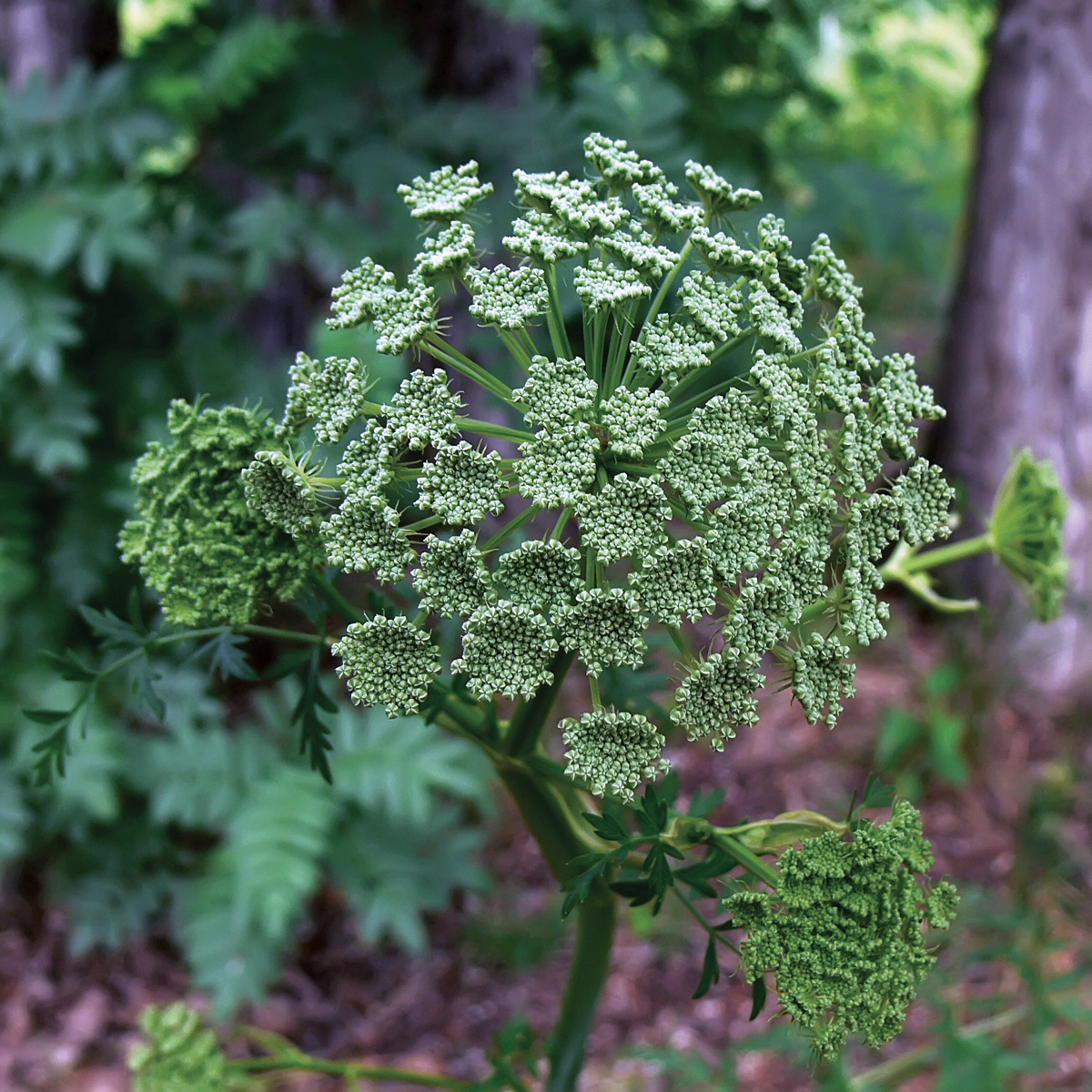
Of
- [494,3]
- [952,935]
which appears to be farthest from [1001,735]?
[494,3]

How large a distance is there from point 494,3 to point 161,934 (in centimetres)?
343

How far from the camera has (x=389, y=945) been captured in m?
3.60

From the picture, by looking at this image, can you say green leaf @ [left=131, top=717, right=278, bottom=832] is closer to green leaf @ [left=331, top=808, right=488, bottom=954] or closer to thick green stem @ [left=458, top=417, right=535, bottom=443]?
green leaf @ [left=331, top=808, right=488, bottom=954]

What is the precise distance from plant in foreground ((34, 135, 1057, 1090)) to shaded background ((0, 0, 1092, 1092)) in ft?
4.58

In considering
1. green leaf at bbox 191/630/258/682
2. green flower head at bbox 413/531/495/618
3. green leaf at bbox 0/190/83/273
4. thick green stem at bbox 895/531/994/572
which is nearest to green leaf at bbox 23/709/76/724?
green leaf at bbox 191/630/258/682

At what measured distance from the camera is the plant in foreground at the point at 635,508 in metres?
1.01

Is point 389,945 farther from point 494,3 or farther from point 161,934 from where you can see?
point 494,3

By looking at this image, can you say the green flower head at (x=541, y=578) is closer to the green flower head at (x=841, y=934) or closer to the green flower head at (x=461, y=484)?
the green flower head at (x=461, y=484)

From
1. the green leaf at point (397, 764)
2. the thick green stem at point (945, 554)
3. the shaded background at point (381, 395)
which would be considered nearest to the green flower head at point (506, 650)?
the thick green stem at point (945, 554)

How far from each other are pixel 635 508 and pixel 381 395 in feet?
7.27

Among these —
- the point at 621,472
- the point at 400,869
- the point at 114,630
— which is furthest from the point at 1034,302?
the point at 114,630

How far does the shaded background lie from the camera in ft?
10.1

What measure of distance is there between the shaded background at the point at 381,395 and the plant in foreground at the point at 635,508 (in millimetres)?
1396

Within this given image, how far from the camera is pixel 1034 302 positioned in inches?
171
